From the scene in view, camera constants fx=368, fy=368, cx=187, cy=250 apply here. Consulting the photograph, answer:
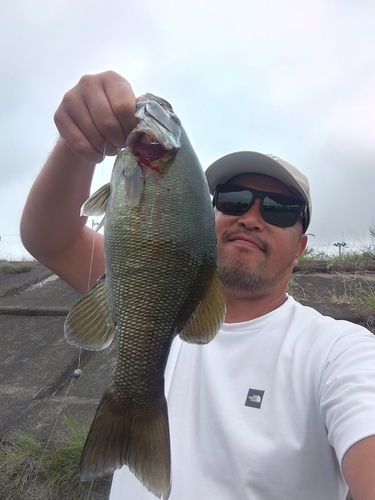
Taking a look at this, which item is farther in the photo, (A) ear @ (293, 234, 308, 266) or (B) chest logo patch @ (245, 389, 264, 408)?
(A) ear @ (293, 234, 308, 266)

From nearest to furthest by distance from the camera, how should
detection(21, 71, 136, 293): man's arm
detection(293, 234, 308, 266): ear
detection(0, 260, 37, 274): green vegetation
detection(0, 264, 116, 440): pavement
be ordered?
detection(21, 71, 136, 293): man's arm → detection(293, 234, 308, 266): ear → detection(0, 264, 116, 440): pavement → detection(0, 260, 37, 274): green vegetation

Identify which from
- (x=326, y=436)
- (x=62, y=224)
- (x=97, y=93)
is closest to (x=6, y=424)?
(x=62, y=224)

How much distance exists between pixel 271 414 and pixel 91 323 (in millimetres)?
860

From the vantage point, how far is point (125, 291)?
1.24m

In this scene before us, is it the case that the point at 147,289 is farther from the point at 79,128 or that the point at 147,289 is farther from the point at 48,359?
the point at 48,359

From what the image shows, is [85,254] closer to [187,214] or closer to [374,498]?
[187,214]

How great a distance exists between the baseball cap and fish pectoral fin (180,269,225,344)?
1.10 meters

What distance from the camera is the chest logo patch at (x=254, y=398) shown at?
63.0 inches

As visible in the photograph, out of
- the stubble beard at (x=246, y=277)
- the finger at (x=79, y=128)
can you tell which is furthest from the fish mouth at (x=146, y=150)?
the stubble beard at (x=246, y=277)

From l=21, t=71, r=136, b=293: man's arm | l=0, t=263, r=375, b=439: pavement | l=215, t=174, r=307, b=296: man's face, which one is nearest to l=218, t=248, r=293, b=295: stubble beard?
l=215, t=174, r=307, b=296: man's face

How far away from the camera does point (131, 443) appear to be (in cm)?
119

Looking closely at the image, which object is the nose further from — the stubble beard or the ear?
the ear

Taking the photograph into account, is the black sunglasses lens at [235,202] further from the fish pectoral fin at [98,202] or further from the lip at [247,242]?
the fish pectoral fin at [98,202]

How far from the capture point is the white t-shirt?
4.62 ft
